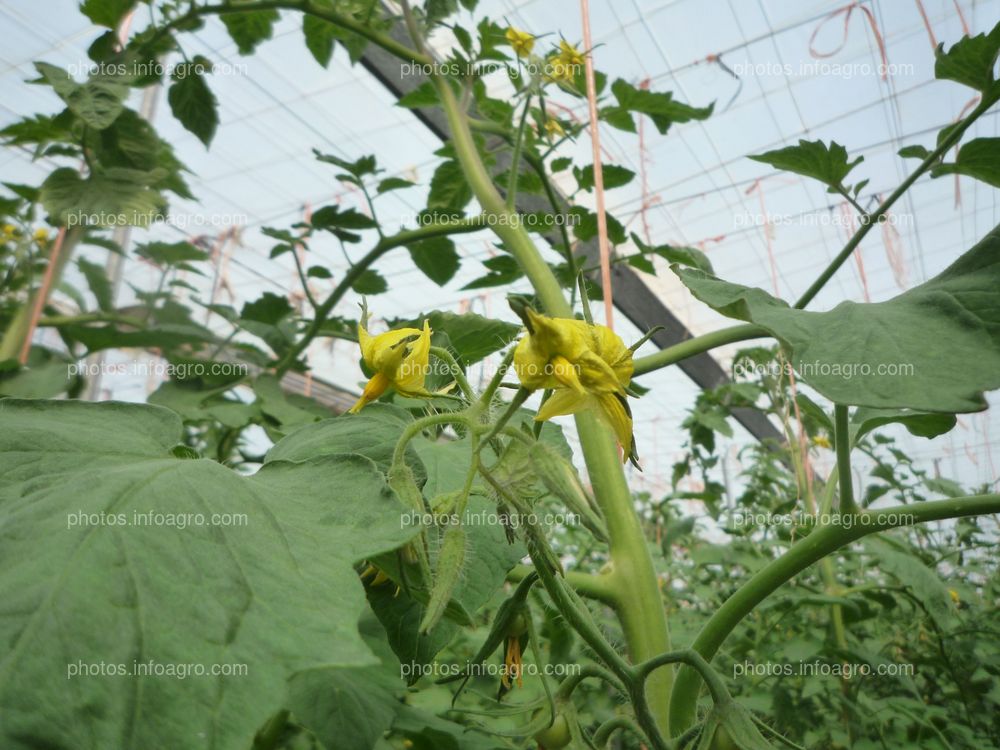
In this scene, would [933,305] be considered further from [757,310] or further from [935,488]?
[935,488]

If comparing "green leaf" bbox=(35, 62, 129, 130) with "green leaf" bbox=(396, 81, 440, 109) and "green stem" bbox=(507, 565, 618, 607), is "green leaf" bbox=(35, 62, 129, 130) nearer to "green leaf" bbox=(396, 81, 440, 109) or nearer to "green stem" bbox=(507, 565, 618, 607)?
"green leaf" bbox=(396, 81, 440, 109)

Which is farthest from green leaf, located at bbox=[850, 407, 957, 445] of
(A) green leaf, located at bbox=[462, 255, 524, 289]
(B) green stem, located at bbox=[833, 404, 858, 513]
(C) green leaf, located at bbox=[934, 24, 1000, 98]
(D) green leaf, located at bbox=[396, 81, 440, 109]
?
(D) green leaf, located at bbox=[396, 81, 440, 109]

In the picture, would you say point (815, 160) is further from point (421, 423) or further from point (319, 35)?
point (319, 35)

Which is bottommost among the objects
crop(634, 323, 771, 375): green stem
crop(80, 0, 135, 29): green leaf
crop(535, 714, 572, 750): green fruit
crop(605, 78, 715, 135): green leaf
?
crop(535, 714, 572, 750): green fruit

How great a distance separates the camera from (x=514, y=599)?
51 centimetres

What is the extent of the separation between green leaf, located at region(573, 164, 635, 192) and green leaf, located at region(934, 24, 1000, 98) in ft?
1.85

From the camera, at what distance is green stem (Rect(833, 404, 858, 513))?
555mm

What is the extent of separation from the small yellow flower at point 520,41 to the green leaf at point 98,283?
110cm

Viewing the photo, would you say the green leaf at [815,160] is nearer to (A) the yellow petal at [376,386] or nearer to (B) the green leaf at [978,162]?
(B) the green leaf at [978,162]

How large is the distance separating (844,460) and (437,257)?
929 millimetres

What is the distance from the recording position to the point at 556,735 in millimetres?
525

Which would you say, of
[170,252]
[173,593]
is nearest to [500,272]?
[173,593]

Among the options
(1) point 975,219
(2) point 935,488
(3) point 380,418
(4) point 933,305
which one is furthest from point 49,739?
(1) point 975,219

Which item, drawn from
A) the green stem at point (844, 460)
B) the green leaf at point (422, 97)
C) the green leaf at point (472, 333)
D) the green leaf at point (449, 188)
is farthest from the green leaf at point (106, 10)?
the green stem at point (844, 460)
